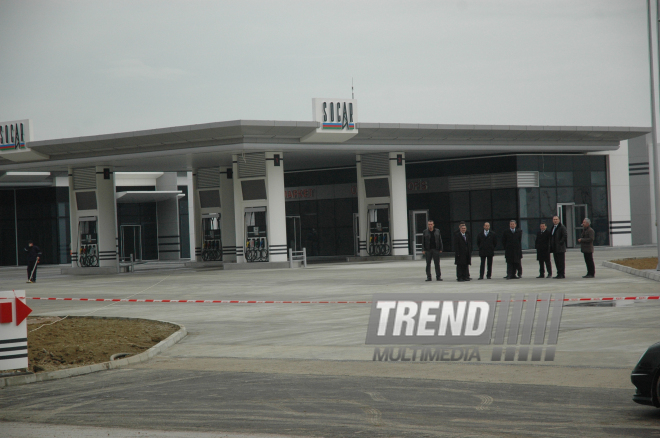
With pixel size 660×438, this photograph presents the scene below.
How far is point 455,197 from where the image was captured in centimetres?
4000

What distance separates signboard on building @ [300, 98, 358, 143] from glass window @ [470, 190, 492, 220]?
9519mm

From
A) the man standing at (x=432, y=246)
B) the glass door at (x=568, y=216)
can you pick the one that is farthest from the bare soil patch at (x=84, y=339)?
the glass door at (x=568, y=216)

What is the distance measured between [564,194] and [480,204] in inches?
172

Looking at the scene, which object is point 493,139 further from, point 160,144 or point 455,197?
point 160,144

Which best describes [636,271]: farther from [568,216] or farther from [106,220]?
[106,220]

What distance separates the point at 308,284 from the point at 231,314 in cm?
723

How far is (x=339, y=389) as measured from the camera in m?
8.31

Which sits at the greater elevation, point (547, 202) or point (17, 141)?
point (17, 141)

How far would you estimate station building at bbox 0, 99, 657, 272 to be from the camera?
32781 mm

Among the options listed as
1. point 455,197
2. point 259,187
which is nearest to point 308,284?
point 259,187

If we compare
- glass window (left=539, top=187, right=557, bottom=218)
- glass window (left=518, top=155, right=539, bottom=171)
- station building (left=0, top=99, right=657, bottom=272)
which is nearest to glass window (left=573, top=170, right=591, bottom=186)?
station building (left=0, top=99, right=657, bottom=272)

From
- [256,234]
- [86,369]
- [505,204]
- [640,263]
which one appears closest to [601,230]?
[505,204]

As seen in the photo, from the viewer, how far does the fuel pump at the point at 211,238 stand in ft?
132

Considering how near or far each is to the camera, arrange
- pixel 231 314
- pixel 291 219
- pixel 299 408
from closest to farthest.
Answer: pixel 299 408, pixel 231 314, pixel 291 219
